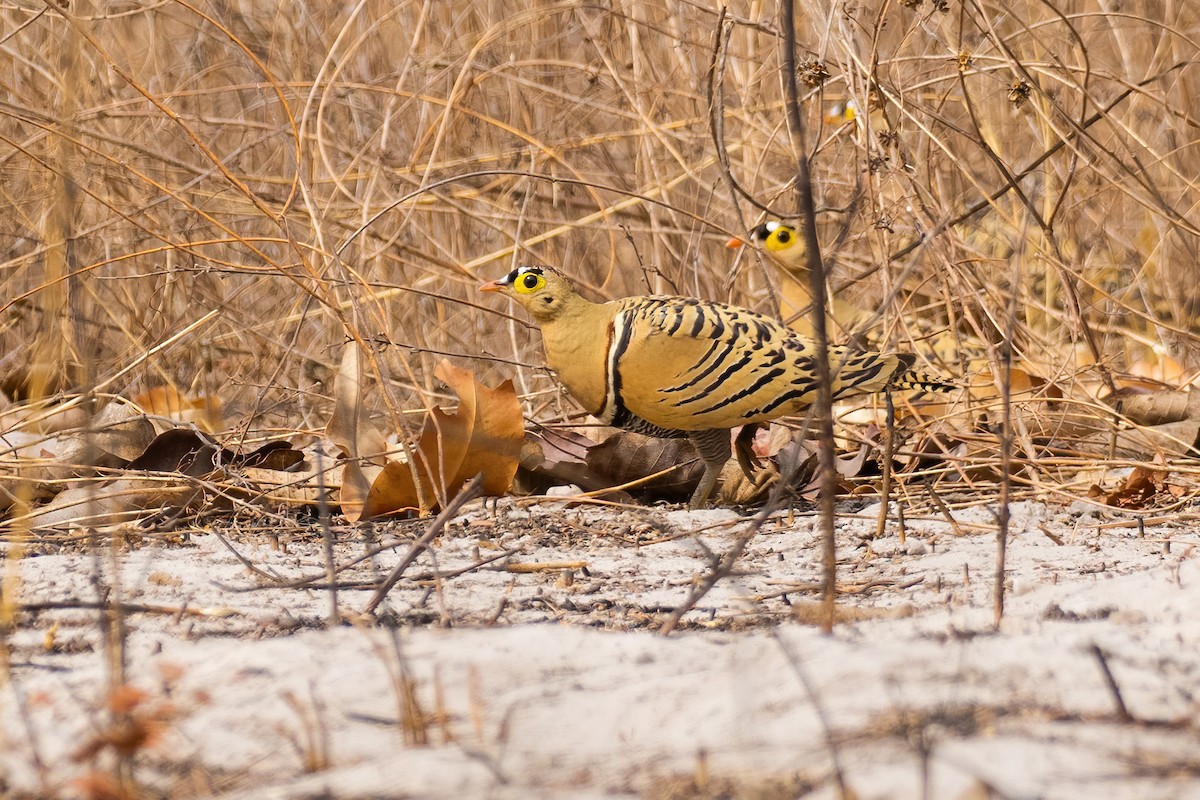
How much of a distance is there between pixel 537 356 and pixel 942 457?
2.17 metres

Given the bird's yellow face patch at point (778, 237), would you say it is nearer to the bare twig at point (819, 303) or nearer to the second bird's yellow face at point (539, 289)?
the second bird's yellow face at point (539, 289)

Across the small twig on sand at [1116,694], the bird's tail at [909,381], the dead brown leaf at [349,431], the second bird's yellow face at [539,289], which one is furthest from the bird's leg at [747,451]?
the small twig on sand at [1116,694]

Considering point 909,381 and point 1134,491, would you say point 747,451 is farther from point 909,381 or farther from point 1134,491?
point 1134,491

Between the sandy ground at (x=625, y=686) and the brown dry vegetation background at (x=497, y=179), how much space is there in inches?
69.8

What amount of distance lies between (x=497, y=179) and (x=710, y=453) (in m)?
2.15

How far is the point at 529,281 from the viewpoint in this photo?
3.26m

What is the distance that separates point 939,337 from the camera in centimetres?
424

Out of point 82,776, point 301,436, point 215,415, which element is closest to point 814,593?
point 82,776

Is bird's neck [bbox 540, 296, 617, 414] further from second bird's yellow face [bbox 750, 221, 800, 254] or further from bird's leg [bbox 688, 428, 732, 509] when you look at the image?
second bird's yellow face [bbox 750, 221, 800, 254]

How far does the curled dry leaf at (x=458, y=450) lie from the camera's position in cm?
284

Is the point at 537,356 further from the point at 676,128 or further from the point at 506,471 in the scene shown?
the point at 506,471

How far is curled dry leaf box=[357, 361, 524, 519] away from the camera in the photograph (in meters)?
2.84

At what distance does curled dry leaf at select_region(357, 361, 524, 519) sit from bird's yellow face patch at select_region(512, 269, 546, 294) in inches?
16.6

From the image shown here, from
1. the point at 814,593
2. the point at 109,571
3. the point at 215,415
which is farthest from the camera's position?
the point at 215,415
